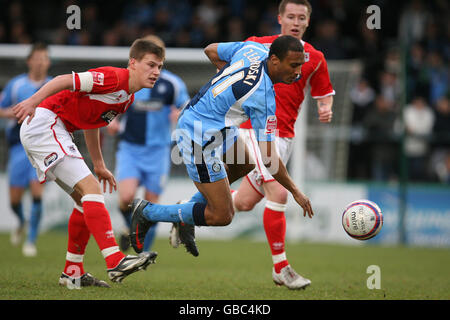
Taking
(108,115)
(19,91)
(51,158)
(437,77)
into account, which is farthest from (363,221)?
(437,77)

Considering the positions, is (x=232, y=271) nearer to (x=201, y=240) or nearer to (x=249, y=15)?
(x=201, y=240)

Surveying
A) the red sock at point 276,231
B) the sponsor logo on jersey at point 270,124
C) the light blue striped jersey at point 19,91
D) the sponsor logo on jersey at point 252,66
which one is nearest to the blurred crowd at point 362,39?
the light blue striped jersey at point 19,91

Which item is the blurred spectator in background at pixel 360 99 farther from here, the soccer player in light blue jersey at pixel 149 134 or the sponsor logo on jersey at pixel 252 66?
the sponsor logo on jersey at pixel 252 66

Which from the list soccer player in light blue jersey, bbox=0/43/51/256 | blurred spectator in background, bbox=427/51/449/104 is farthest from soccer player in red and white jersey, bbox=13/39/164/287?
blurred spectator in background, bbox=427/51/449/104

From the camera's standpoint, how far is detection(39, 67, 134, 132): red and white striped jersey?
5496 millimetres

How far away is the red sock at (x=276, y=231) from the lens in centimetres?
636

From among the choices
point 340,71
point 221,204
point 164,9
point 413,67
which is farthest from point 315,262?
point 164,9

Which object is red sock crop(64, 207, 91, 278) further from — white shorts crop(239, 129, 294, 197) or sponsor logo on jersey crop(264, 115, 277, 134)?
sponsor logo on jersey crop(264, 115, 277, 134)

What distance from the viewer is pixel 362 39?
53.1ft

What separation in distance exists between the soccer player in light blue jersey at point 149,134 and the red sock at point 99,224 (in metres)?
3.61

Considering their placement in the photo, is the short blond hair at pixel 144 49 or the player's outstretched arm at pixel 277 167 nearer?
the player's outstretched arm at pixel 277 167

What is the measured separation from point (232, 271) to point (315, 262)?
1.86 meters

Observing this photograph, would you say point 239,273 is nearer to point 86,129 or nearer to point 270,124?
point 86,129

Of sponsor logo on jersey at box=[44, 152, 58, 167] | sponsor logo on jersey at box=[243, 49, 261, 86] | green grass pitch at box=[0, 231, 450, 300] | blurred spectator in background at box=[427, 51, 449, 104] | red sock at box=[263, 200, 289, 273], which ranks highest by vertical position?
sponsor logo on jersey at box=[243, 49, 261, 86]
